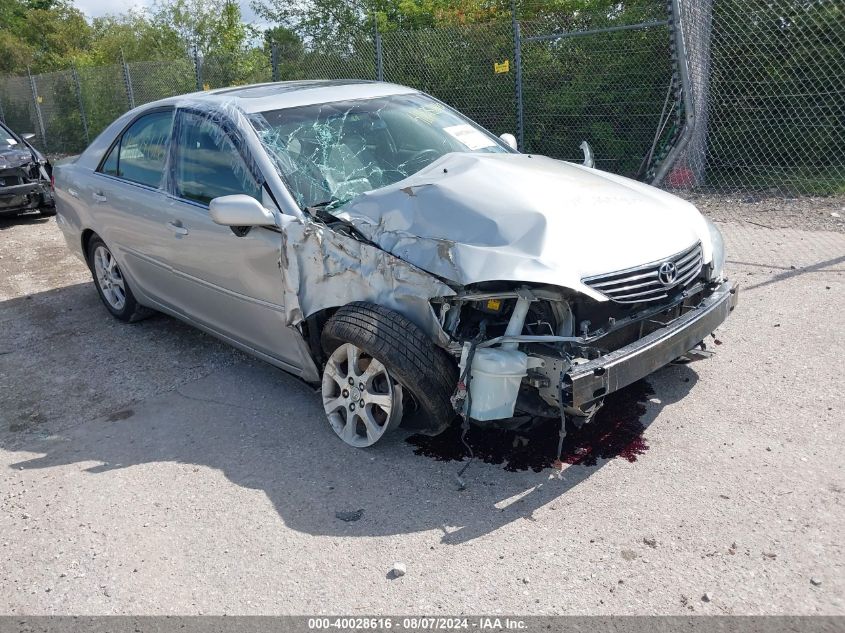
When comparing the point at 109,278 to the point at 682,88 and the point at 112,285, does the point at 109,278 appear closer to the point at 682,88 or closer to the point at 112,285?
the point at 112,285

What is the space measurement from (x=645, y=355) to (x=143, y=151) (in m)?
3.83

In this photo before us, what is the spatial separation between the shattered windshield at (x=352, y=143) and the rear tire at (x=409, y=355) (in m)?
0.81

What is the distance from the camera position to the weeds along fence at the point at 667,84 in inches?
341

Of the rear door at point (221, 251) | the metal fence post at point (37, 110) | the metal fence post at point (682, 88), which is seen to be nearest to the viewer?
the rear door at point (221, 251)

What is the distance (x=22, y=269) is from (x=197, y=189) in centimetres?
459


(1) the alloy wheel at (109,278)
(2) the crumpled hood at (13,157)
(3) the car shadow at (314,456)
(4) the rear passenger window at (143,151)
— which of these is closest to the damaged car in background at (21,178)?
(2) the crumpled hood at (13,157)

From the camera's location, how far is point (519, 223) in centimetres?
362

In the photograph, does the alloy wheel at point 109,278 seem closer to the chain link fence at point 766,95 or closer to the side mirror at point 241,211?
the side mirror at point 241,211

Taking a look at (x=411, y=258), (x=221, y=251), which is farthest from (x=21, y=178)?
(x=411, y=258)

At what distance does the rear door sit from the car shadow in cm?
→ 39

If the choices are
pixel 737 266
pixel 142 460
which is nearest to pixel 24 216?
pixel 142 460

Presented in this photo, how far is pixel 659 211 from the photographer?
4039mm

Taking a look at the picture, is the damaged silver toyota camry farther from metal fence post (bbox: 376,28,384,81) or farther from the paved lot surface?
metal fence post (bbox: 376,28,384,81)

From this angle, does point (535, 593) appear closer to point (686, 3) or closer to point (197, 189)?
point (197, 189)
